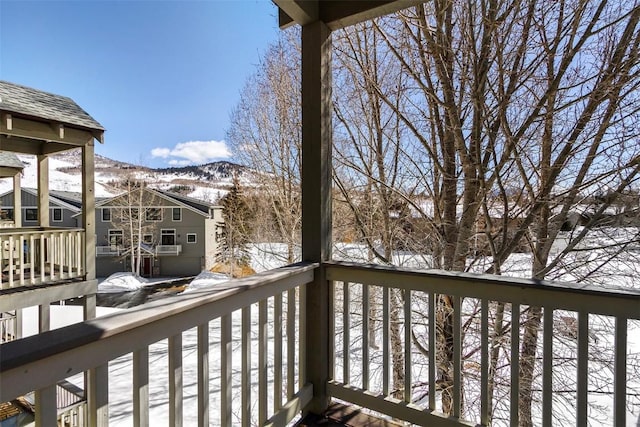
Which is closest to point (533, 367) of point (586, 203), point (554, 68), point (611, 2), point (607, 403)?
point (607, 403)

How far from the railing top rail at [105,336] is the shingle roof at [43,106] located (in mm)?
Answer: 4121

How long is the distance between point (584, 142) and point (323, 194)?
2.62 meters

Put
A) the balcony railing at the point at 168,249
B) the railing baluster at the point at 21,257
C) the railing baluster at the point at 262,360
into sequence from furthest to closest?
the balcony railing at the point at 168,249, the railing baluster at the point at 21,257, the railing baluster at the point at 262,360

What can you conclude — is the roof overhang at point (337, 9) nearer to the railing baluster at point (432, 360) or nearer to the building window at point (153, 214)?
the railing baluster at point (432, 360)

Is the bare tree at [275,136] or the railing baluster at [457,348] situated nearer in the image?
the railing baluster at [457,348]

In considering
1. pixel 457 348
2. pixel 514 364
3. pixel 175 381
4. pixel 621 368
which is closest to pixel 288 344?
pixel 175 381

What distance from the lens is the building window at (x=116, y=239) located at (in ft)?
27.1

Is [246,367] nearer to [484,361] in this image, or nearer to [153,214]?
[484,361]

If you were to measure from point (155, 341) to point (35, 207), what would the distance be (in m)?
6.92

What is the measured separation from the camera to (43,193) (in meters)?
5.26

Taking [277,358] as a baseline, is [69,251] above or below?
above

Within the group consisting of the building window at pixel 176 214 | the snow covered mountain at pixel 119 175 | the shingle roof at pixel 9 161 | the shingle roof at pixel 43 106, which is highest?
the shingle roof at pixel 43 106

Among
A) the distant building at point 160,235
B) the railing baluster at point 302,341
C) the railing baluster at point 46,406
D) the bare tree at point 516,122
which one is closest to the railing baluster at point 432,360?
the railing baluster at point 302,341

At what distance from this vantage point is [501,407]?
3.56 metres
